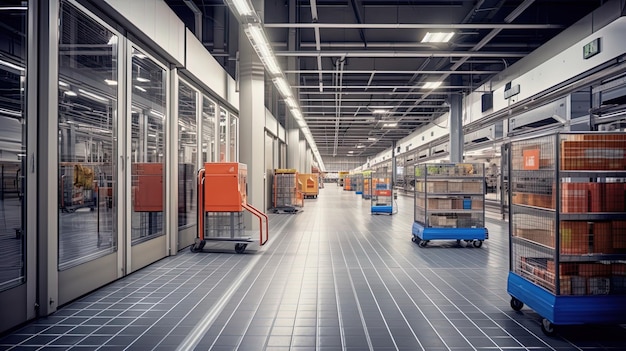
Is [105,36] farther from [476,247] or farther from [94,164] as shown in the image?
[476,247]

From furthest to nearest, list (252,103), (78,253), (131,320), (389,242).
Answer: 1. (252,103)
2. (389,242)
3. (78,253)
4. (131,320)

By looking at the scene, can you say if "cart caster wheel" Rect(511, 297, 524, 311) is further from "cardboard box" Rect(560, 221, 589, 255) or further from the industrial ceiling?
the industrial ceiling

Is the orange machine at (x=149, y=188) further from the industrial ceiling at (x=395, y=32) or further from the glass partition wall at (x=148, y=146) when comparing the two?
the industrial ceiling at (x=395, y=32)

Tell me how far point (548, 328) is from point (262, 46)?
20.6 feet

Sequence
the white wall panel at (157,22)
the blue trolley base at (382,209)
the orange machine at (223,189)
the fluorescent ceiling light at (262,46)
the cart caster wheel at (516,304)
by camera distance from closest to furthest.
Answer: the cart caster wheel at (516,304) < the white wall panel at (157,22) < the fluorescent ceiling light at (262,46) < the orange machine at (223,189) < the blue trolley base at (382,209)

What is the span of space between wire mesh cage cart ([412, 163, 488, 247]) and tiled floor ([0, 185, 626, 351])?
103 cm

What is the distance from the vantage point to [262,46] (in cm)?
715

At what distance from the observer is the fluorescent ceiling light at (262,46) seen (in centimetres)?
636

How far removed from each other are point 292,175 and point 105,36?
34.6 feet

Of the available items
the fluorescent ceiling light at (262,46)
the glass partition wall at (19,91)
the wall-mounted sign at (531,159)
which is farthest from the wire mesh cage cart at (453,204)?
the glass partition wall at (19,91)

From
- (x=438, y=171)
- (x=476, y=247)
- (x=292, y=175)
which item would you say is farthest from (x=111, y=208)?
(x=292, y=175)

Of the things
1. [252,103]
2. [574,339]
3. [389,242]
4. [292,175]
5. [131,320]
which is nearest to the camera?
[574,339]

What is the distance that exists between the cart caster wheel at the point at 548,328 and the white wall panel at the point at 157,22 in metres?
5.81

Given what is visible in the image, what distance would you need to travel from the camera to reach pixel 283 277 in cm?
521
